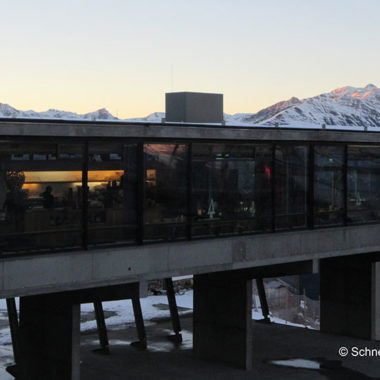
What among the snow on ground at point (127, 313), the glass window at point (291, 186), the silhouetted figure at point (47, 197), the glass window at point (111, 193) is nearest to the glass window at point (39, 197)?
the silhouetted figure at point (47, 197)

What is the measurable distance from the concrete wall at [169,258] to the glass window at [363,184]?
583mm

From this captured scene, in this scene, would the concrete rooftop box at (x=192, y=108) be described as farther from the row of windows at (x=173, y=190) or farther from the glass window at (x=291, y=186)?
the row of windows at (x=173, y=190)

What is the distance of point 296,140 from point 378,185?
5.02 metres

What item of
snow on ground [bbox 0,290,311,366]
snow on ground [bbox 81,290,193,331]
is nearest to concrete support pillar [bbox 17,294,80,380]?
snow on ground [bbox 0,290,311,366]

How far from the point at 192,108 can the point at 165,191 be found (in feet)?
22.4

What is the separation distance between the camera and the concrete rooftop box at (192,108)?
92.9ft

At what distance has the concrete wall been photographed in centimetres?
1902

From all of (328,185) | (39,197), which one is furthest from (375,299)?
(39,197)

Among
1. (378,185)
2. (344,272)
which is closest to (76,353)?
(378,185)

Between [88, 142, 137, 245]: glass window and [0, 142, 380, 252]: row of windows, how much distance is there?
3 cm

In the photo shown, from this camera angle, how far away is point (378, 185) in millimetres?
29125

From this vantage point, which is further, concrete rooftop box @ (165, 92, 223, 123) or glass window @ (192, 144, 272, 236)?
concrete rooftop box @ (165, 92, 223, 123)

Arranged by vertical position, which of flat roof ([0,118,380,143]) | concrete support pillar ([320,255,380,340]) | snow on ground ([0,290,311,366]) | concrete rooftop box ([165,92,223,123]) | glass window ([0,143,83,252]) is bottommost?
snow on ground ([0,290,311,366])

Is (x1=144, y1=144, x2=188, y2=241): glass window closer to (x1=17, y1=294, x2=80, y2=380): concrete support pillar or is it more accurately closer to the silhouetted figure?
the silhouetted figure
